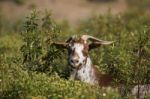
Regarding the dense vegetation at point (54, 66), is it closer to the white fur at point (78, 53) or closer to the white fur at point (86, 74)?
the white fur at point (86, 74)

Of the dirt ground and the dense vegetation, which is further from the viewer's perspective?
the dirt ground

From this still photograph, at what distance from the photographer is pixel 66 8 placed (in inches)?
1318

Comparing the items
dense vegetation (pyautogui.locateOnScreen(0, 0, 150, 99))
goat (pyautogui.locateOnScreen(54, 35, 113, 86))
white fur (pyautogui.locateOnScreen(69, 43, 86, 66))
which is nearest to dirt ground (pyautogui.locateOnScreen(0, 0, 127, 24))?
dense vegetation (pyautogui.locateOnScreen(0, 0, 150, 99))

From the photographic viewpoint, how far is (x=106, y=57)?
17641 mm

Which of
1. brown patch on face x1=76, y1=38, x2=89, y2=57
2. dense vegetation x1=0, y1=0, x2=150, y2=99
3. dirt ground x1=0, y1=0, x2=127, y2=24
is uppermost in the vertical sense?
brown patch on face x1=76, y1=38, x2=89, y2=57

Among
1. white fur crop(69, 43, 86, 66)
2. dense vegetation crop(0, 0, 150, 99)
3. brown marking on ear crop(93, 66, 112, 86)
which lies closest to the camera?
dense vegetation crop(0, 0, 150, 99)

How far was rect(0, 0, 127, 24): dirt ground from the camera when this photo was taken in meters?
32.2

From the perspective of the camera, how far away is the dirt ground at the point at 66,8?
32.2 meters

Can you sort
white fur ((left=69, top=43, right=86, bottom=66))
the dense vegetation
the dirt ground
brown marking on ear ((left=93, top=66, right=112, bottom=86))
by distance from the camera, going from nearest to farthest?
1. the dense vegetation
2. white fur ((left=69, top=43, right=86, bottom=66))
3. brown marking on ear ((left=93, top=66, right=112, bottom=86))
4. the dirt ground

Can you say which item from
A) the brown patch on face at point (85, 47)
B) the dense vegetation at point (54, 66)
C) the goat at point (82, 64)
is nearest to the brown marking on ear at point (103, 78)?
the goat at point (82, 64)

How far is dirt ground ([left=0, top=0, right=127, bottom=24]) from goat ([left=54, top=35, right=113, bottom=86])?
15.1 meters

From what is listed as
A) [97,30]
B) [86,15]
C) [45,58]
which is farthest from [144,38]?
[86,15]

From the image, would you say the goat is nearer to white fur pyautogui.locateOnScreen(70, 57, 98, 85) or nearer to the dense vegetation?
white fur pyautogui.locateOnScreen(70, 57, 98, 85)

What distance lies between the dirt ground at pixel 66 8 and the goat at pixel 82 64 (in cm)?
1508
